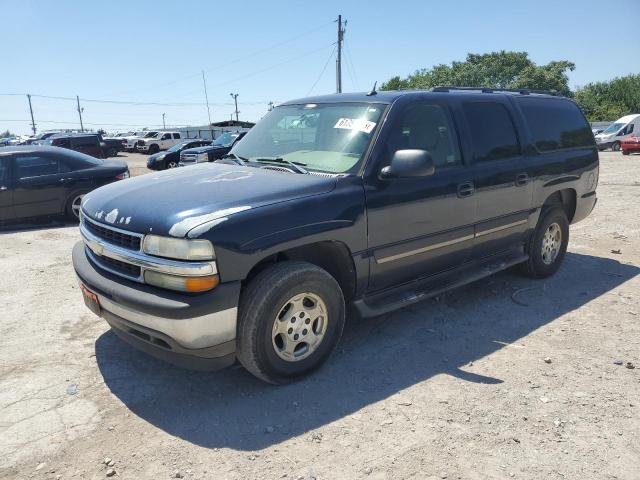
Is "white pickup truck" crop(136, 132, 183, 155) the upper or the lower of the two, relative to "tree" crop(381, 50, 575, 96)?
lower

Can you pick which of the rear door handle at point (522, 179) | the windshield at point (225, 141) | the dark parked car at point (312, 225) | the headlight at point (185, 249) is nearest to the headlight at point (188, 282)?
the dark parked car at point (312, 225)

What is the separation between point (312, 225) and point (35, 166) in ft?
24.9

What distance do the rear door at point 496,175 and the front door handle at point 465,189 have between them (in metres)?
0.07

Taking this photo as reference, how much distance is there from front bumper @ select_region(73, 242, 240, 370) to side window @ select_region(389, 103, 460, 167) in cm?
176

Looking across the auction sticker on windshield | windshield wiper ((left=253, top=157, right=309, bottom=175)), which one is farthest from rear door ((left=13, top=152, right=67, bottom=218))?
the auction sticker on windshield

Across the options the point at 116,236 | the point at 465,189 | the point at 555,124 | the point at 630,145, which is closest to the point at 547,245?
the point at 555,124

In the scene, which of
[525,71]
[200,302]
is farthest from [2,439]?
[525,71]

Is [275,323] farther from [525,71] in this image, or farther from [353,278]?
[525,71]

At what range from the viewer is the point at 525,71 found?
4825cm

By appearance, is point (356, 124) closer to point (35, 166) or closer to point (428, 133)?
point (428, 133)

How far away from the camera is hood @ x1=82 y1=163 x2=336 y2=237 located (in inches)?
117

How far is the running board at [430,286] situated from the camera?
149 inches

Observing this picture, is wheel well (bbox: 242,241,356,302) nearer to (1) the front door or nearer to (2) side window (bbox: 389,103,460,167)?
(1) the front door

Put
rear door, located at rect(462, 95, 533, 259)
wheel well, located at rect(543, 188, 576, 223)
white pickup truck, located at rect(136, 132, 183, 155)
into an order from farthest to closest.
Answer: white pickup truck, located at rect(136, 132, 183, 155), wheel well, located at rect(543, 188, 576, 223), rear door, located at rect(462, 95, 533, 259)
